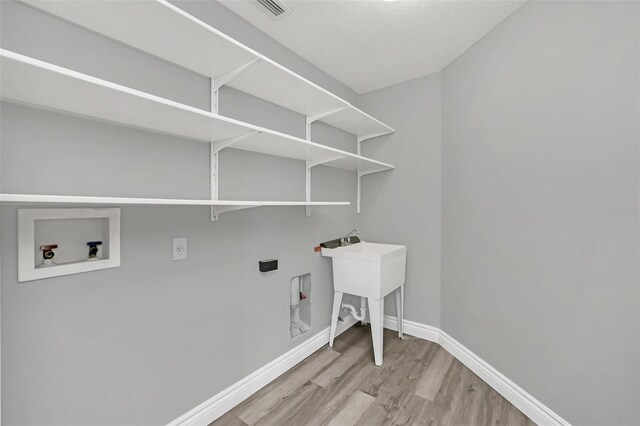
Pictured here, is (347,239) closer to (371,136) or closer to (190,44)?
(371,136)

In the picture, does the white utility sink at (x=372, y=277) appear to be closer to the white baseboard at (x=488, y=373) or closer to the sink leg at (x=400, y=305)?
the sink leg at (x=400, y=305)

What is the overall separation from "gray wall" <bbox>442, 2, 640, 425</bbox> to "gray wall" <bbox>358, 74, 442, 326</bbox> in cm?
29

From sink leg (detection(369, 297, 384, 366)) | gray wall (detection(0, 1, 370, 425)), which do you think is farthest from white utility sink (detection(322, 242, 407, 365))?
gray wall (detection(0, 1, 370, 425))

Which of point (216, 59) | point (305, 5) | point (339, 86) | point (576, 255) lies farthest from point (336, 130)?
point (576, 255)

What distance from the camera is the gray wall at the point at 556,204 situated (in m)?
1.15

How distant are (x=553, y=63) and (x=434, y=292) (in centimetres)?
177

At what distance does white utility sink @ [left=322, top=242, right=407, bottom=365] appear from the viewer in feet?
6.57

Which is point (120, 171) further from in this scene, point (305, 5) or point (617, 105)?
point (617, 105)

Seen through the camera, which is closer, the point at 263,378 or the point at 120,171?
the point at 120,171

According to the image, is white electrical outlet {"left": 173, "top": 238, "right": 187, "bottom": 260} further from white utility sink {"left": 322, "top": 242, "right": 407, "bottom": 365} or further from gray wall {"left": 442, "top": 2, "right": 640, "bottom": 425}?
gray wall {"left": 442, "top": 2, "right": 640, "bottom": 425}

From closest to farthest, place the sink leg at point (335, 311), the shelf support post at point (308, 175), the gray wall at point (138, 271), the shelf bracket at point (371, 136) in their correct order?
the gray wall at point (138, 271), the shelf support post at point (308, 175), the sink leg at point (335, 311), the shelf bracket at point (371, 136)

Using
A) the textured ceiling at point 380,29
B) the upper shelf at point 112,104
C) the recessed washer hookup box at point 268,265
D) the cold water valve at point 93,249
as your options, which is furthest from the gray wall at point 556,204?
the cold water valve at point 93,249

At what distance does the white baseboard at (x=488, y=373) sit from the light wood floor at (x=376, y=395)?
4cm

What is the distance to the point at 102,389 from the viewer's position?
3.66 ft
